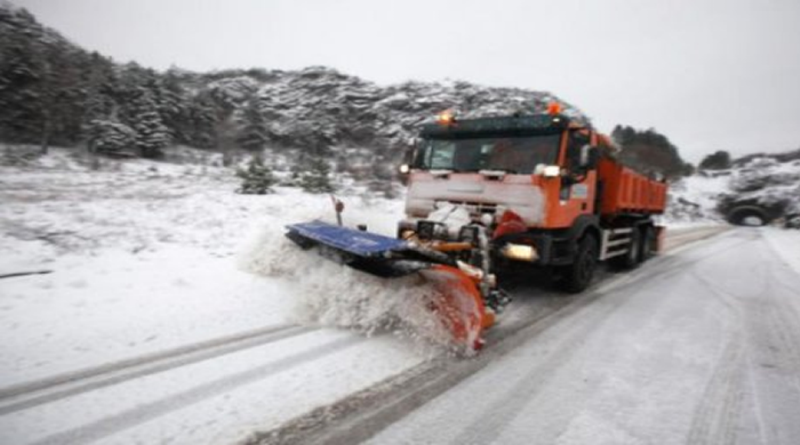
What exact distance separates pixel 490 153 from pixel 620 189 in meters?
3.13

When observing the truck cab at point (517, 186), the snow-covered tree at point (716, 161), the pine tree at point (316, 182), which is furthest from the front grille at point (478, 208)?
the snow-covered tree at point (716, 161)

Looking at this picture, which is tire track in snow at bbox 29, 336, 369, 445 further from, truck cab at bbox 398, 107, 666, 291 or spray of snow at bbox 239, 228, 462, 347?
truck cab at bbox 398, 107, 666, 291

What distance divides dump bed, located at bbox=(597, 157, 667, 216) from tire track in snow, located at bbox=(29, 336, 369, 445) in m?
5.61

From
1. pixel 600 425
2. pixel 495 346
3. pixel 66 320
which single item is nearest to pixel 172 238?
pixel 66 320

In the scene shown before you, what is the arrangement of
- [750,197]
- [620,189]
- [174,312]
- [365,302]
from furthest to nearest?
[750,197]
[620,189]
[174,312]
[365,302]

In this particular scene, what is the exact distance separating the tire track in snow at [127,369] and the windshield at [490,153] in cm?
325

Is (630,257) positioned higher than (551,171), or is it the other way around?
(551,171)

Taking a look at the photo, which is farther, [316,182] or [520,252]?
[316,182]

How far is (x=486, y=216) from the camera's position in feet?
17.2

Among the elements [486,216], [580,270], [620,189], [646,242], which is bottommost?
[580,270]

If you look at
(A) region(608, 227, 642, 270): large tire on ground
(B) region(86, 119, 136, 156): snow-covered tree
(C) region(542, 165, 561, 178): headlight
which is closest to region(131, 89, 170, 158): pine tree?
(B) region(86, 119, 136, 156): snow-covered tree

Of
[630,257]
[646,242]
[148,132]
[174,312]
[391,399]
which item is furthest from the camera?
[148,132]

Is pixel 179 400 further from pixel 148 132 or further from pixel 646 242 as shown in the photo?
pixel 148 132

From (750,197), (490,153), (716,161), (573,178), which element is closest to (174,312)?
(490,153)
